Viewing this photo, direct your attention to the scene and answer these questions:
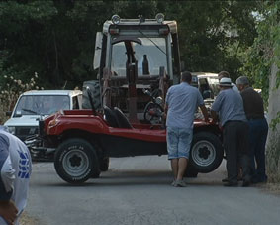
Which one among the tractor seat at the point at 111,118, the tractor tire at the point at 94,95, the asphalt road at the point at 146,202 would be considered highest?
the tractor tire at the point at 94,95

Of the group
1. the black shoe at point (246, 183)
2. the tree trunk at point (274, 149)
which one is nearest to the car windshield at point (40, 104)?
the tree trunk at point (274, 149)

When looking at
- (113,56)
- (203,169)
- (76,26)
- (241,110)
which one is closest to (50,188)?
(203,169)

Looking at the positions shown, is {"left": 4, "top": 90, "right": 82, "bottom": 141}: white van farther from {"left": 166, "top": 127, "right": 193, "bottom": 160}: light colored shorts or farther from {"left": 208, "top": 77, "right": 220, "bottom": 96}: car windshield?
{"left": 208, "top": 77, "right": 220, "bottom": 96}: car windshield

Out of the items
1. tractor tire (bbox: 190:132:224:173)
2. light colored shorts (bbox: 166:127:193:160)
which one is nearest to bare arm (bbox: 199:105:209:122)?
tractor tire (bbox: 190:132:224:173)

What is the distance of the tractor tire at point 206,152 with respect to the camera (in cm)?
1263

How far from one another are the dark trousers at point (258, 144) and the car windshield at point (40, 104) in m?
6.91

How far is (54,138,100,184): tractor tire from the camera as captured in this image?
41.0ft

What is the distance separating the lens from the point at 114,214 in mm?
9688

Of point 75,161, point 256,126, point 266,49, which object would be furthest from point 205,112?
point 266,49

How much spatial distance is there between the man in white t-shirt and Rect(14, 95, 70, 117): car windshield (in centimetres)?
1311

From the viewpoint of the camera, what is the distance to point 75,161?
12516 millimetres

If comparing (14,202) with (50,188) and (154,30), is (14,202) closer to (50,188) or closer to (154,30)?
(50,188)

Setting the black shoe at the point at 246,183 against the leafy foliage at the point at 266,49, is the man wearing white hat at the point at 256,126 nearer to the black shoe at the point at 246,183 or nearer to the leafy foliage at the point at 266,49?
the leafy foliage at the point at 266,49

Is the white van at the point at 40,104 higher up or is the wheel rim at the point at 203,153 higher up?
the white van at the point at 40,104
